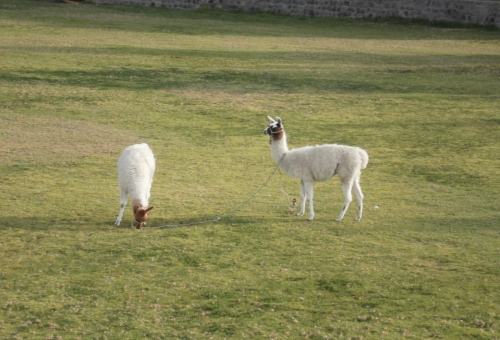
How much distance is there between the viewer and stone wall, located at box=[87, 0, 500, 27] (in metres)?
29.5

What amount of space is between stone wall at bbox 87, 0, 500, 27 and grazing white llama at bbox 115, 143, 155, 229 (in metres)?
19.6

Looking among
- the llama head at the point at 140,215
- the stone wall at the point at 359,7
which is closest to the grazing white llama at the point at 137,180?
the llama head at the point at 140,215

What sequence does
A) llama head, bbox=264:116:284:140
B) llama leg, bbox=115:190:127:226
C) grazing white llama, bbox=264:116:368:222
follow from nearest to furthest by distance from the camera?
1. llama leg, bbox=115:190:127:226
2. grazing white llama, bbox=264:116:368:222
3. llama head, bbox=264:116:284:140

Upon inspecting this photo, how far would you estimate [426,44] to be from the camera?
26.2 m

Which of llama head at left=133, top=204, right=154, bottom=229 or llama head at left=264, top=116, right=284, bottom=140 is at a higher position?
llama head at left=264, top=116, right=284, bottom=140

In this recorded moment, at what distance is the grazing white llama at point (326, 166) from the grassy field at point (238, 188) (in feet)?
1.17

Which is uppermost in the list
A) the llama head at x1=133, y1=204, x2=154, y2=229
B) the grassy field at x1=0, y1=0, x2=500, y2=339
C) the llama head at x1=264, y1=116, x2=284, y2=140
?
the llama head at x1=264, y1=116, x2=284, y2=140

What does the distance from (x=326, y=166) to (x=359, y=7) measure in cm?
2000

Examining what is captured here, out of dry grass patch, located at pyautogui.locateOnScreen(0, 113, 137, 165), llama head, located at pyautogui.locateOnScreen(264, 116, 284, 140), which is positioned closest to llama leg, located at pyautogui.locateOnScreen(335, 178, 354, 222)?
llama head, located at pyautogui.locateOnScreen(264, 116, 284, 140)

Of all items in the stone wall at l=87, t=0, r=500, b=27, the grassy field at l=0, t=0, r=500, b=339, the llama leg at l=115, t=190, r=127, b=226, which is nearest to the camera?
the grassy field at l=0, t=0, r=500, b=339

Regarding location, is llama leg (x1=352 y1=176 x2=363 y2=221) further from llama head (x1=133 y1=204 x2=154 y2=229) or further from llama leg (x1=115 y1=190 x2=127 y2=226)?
llama leg (x1=115 y1=190 x2=127 y2=226)

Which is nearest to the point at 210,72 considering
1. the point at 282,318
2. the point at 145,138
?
the point at 145,138

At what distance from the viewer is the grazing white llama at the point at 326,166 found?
10.8 m

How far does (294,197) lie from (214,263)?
313cm
